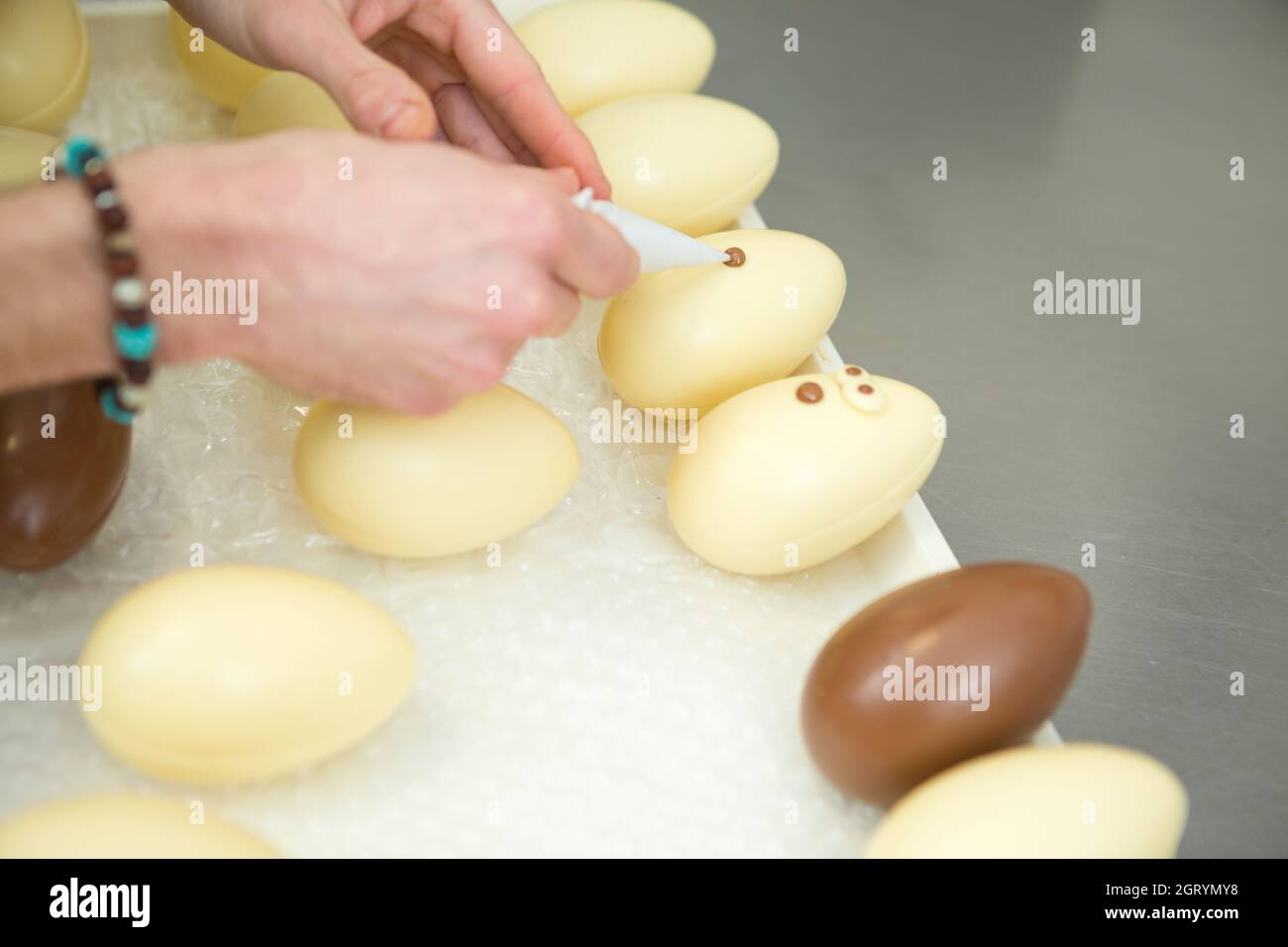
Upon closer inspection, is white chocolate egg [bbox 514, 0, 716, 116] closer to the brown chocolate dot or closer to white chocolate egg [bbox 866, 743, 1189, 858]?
the brown chocolate dot

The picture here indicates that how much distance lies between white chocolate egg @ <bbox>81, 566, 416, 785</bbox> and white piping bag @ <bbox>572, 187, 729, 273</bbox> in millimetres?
239

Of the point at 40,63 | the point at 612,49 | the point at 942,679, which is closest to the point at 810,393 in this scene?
the point at 942,679

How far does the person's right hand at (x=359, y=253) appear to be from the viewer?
19.3 inches

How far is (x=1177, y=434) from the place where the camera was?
0.98 meters

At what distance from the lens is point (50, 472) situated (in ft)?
1.82

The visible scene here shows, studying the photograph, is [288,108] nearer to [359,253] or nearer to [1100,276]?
[359,253]

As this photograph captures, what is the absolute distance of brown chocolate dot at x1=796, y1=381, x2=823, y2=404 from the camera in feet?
1.99

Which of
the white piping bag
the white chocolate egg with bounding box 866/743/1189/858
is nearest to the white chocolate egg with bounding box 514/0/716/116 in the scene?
the white piping bag

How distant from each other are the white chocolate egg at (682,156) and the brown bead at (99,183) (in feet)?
1.14

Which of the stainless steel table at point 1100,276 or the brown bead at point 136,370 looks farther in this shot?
the stainless steel table at point 1100,276

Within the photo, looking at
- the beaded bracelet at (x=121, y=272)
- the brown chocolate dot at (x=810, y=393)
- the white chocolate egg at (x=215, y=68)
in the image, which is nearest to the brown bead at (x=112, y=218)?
the beaded bracelet at (x=121, y=272)

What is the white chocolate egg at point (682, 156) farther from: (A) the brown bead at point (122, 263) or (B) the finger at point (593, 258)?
(A) the brown bead at point (122, 263)

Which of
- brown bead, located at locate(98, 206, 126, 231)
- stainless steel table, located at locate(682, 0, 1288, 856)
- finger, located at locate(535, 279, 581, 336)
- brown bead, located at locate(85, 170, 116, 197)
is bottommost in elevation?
stainless steel table, located at locate(682, 0, 1288, 856)

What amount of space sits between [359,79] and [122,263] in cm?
18
